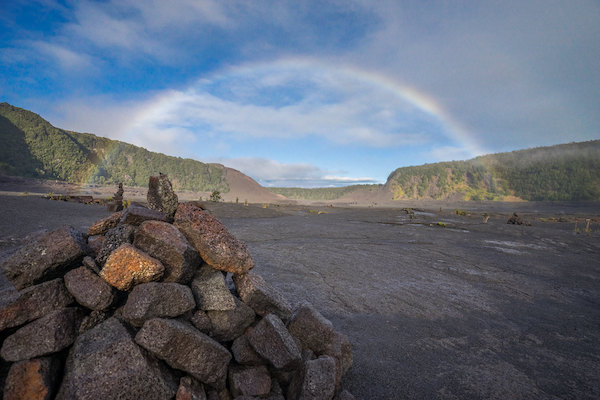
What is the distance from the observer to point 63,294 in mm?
3641

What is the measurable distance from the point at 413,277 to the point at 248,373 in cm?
886

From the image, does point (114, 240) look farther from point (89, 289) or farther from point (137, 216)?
point (89, 289)

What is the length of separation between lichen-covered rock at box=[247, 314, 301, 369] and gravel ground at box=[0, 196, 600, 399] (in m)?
1.57

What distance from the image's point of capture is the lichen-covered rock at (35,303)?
3285 millimetres

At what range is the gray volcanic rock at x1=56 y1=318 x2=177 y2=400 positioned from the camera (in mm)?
2850

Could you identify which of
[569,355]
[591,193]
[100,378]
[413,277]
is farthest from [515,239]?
[591,193]

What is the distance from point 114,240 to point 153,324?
159 centimetres

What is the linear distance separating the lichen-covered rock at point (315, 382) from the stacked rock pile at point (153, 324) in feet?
0.04

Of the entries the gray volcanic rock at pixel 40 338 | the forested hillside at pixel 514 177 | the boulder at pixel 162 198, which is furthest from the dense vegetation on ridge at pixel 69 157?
the forested hillside at pixel 514 177

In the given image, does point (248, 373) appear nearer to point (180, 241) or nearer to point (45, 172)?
point (180, 241)

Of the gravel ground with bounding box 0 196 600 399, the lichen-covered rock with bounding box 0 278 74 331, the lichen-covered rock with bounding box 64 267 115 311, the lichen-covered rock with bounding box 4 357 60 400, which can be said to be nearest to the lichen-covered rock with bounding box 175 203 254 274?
the lichen-covered rock with bounding box 64 267 115 311

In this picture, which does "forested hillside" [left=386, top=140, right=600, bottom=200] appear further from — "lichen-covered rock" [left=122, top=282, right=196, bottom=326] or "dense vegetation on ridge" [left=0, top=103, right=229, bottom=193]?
"lichen-covered rock" [left=122, top=282, right=196, bottom=326]

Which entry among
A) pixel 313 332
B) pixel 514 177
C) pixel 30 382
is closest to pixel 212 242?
pixel 313 332

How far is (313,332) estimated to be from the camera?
436 cm
